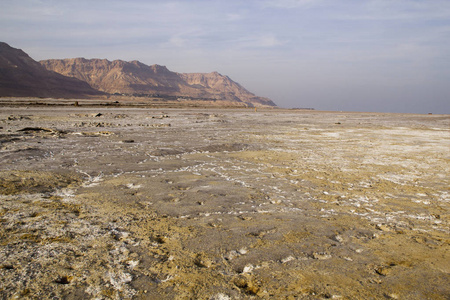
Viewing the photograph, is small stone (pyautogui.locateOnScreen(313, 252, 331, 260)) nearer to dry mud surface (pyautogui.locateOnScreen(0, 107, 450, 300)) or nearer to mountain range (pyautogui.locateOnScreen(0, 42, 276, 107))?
dry mud surface (pyautogui.locateOnScreen(0, 107, 450, 300))

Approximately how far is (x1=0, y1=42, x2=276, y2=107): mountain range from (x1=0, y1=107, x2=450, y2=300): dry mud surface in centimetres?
7583

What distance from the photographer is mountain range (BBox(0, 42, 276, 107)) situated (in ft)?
263

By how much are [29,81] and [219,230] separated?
9392 centimetres

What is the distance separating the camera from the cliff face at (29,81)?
7506 centimetres

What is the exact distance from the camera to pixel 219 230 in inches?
149

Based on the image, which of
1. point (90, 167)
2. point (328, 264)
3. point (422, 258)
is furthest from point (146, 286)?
point (90, 167)

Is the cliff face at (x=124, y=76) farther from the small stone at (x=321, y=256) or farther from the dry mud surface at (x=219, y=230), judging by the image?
the small stone at (x=321, y=256)

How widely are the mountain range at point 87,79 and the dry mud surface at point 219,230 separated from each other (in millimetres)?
75832

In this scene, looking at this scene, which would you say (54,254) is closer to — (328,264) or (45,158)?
(328,264)

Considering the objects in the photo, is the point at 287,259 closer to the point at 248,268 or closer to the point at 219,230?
the point at 248,268

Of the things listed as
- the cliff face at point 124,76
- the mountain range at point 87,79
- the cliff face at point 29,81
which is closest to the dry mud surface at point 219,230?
the mountain range at point 87,79

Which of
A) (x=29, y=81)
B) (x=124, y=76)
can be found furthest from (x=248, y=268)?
(x=124, y=76)

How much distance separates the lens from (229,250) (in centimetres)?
329

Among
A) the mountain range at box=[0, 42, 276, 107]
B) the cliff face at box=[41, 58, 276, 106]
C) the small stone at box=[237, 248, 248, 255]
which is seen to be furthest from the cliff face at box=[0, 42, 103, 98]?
the small stone at box=[237, 248, 248, 255]
